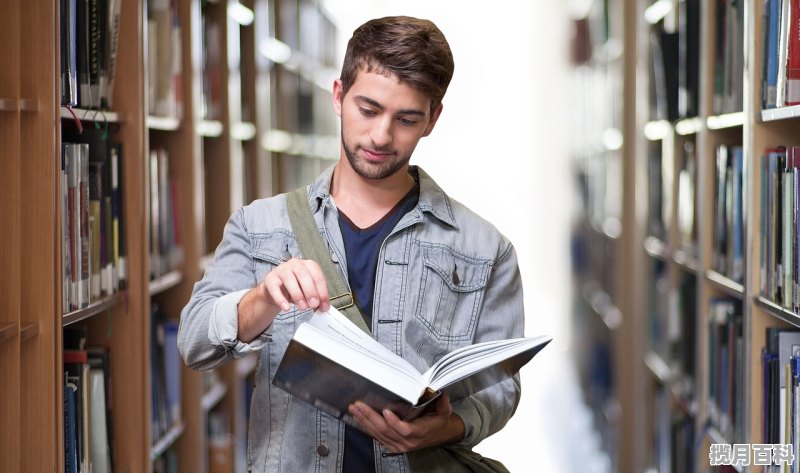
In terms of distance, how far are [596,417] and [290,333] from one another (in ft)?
12.7

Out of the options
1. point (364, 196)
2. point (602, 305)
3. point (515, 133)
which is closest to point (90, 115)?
point (364, 196)

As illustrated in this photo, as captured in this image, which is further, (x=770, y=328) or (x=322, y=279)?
(x=770, y=328)

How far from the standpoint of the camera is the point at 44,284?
1.84 m

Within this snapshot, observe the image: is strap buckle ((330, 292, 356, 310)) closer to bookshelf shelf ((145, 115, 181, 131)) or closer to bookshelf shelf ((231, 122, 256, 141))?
bookshelf shelf ((145, 115, 181, 131))

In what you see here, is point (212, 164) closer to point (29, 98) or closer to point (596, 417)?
point (29, 98)

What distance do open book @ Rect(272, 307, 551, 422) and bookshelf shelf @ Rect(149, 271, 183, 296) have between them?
52.3 inches

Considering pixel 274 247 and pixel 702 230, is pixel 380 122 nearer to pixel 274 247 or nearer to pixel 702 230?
pixel 274 247

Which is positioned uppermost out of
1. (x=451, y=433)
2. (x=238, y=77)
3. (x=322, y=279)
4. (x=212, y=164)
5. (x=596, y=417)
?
(x=238, y=77)

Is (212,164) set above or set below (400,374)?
above

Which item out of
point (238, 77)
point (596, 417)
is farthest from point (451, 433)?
point (596, 417)

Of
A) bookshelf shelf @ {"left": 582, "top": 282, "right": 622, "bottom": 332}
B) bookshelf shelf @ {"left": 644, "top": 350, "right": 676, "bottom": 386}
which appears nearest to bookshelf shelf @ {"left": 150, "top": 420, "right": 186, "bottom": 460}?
bookshelf shelf @ {"left": 644, "top": 350, "right": 676, "bottom": 386}

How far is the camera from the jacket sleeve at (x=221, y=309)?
1.42m

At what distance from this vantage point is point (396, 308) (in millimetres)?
1546

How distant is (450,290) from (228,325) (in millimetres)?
359
